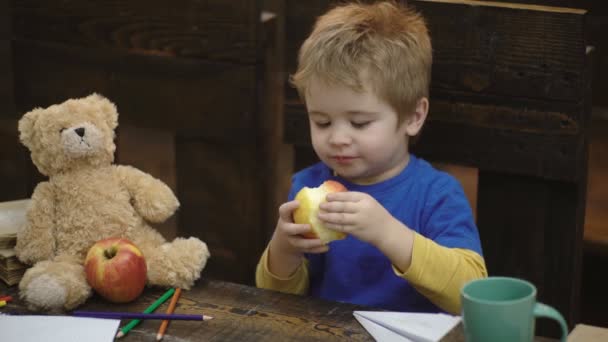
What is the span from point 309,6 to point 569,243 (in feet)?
2.52

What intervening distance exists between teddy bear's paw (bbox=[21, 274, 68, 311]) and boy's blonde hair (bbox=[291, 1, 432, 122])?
0.58m

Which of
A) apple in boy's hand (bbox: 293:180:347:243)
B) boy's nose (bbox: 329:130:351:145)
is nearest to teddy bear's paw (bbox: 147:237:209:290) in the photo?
apple in boy's hand (bbox: 293:180:347:243)

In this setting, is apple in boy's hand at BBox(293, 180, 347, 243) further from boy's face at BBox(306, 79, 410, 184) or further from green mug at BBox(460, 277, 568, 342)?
green mug at BBox(460, 277, 568, 342)

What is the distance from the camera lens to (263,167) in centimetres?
241

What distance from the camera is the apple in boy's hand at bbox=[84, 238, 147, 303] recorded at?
167cm

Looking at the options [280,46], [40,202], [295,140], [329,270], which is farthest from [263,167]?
[40,202]

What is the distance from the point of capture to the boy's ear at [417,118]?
188cm

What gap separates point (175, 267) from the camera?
1.74m

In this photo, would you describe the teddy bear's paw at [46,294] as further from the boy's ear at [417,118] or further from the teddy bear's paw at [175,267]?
the boy's ear at [417,118]

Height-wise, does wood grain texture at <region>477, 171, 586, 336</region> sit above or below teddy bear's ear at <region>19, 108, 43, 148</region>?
below

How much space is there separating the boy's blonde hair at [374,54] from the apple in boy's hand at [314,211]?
0.22m

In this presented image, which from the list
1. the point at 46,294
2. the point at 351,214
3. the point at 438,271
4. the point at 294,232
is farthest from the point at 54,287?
the point at 438,271

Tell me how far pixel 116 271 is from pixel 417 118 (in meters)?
0.66

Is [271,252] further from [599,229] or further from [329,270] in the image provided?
[599,229]
